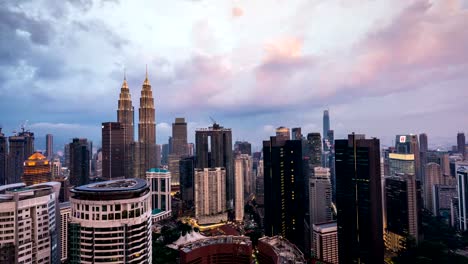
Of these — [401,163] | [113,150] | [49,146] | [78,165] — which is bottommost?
[401,163]

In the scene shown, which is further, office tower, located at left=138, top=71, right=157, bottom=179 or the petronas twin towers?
office tower, located at left=138, top=71, right=157, bottom=179

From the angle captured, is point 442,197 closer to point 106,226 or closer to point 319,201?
point 319,201

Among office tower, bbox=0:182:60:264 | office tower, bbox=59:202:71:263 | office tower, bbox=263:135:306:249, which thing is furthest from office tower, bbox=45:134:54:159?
office tower, bbox=263:135:306:249

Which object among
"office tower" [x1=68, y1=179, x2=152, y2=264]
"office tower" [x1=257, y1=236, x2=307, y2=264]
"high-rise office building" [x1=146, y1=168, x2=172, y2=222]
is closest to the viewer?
"office tower" [x1=68, y1=179, x2=152, y2=264]

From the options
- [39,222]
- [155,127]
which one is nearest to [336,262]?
[39,222]

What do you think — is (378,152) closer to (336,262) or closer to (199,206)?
(336,262)

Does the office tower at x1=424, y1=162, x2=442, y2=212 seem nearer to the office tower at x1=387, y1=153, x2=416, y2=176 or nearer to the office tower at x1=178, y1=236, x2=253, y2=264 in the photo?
the office tower at x1=387, y1=153, x2=416, y2=176

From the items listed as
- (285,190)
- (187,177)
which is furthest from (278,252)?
(187,177)
